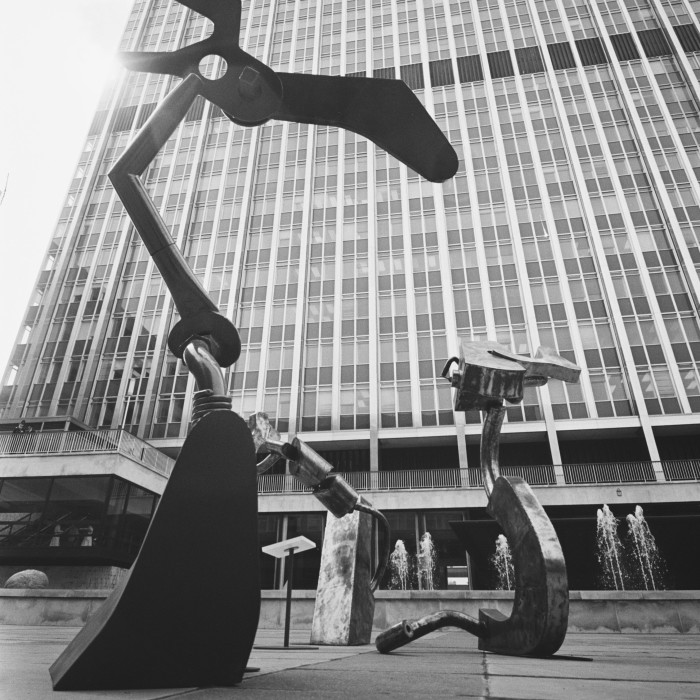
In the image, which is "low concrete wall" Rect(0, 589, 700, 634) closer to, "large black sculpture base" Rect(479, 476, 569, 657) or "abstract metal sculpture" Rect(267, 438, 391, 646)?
"abstract metal sculpture" Rect(267, 438, 391, 646)

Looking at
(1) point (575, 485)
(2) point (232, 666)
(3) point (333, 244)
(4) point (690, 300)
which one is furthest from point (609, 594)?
(3) point (333, 244)

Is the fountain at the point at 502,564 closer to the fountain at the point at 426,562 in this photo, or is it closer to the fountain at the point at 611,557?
the fountain at the point at 611,557

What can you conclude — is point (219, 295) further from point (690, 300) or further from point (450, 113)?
point (690, 300)

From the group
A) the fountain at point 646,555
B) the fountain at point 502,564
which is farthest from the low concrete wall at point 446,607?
the fountain at point 646,555

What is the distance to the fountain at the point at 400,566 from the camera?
22.0 m

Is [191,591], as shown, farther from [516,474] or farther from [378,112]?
[516,474]

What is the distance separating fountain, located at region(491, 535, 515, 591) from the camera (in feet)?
58.3

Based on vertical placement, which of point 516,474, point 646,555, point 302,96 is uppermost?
point 516,474

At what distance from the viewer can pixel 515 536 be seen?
148 inches

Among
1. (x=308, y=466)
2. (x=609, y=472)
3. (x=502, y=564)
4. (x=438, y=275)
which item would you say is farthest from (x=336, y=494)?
(x=438, y=275)

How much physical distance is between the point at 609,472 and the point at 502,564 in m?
7.86

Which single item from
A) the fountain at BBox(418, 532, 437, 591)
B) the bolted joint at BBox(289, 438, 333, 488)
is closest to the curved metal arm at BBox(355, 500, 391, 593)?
the bolted joint at BBox(289, 438, 333, 488)

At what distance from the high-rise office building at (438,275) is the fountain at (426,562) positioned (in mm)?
801

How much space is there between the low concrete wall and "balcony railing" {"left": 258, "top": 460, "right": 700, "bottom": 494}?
10957 millimetres
